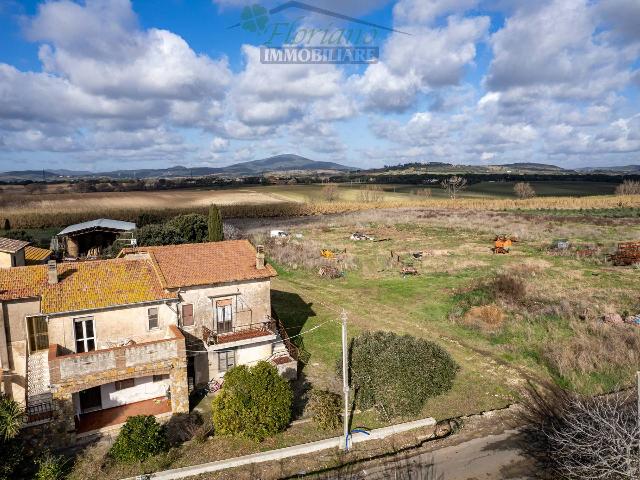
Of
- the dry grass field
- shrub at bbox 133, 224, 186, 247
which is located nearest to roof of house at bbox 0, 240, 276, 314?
shrub at bbox 133, 224, 186, 247

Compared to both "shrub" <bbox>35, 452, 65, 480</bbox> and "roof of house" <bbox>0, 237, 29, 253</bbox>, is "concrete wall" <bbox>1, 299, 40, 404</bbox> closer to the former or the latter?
"shrub" <bbox>35, 452, 65, 480</bbox>

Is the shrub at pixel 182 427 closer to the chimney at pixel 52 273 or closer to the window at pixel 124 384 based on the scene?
the window at pixel 124 384

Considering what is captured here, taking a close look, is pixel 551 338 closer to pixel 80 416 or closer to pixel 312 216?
pixel 80 416

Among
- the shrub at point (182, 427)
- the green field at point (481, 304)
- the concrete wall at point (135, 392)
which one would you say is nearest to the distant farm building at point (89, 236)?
the green field at point (481, 304)

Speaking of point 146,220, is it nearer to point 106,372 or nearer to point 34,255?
point 34,255

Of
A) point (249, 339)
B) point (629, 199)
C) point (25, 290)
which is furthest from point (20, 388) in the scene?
point (629, 199)

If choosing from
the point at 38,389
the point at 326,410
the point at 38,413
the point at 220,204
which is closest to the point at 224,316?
the point at 326,410
